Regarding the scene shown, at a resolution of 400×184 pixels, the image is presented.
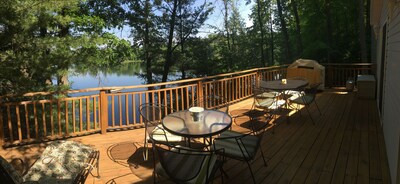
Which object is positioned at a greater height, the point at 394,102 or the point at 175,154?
the point at 394,102

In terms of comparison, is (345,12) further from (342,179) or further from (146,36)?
(342,179)

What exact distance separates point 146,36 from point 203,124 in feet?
40.9

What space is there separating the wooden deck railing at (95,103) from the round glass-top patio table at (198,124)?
1295 millimetres

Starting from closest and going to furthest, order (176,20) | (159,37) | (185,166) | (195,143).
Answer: (185,166)
(195,143)
(159,37)
(176,20)

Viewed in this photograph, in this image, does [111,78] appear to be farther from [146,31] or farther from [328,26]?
[328,26]

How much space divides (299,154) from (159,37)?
12716 mm

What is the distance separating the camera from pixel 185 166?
2250mm

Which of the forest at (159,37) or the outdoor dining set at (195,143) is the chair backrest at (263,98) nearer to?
the outdoor dining set at (195,143)

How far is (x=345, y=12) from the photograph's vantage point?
1488 centimetres

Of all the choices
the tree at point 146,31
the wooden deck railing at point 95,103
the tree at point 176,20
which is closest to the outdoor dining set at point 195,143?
the wooden deck railing at point 95,103

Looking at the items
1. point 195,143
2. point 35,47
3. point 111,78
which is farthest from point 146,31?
point 195,143

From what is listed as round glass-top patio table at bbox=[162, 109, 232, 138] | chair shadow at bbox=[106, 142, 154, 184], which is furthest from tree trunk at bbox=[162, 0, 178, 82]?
round glass-top patio table at bbox=[162, 109, 232, 138]

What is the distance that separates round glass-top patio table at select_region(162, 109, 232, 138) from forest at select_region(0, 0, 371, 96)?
168 inches

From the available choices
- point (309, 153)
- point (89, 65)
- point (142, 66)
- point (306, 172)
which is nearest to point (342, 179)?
point (306, 172)
